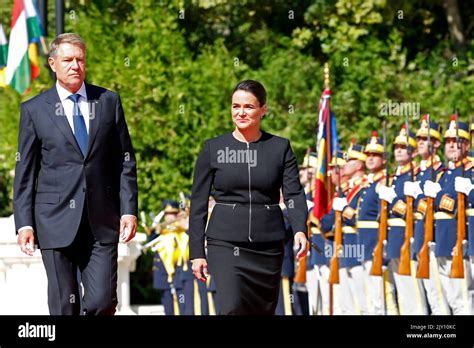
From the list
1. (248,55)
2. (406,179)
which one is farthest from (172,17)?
(406,179)

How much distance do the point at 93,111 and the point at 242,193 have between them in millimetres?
891

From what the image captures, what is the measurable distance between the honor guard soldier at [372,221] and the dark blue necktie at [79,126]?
6.31m

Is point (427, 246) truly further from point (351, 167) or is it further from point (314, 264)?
point (314, 264)

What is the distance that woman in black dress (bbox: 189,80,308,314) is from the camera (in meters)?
8.02

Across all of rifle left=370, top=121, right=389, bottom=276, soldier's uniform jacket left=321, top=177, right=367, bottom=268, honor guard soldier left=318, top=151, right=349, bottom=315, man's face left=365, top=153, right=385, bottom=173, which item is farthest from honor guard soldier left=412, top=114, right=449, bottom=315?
honor guard soldier left=318, top=151, right=349, bottom=315

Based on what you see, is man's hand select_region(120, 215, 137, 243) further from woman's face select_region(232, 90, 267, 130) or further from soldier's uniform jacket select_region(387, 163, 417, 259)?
soldier's uniform jacket select_region(387, 163, 417, 259)

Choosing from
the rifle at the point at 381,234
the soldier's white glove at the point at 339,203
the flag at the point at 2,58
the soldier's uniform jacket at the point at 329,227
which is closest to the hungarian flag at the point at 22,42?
the flag at the point at 2,58

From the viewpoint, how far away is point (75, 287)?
7.78 m

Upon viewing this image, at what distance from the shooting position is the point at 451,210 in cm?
1279

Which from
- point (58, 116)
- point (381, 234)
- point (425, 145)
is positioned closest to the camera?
point (58, 116)

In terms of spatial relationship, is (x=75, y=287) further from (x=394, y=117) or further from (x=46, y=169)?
(x=394, y=117)

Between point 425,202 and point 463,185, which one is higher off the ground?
point 463,185

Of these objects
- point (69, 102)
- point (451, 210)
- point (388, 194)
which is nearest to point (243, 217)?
point (69, 102)

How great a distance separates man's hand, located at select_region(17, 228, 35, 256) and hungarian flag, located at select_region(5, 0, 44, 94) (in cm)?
880
